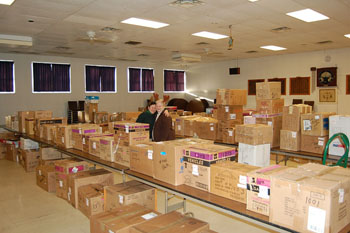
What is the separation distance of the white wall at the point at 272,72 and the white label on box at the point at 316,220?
7962 millimetres

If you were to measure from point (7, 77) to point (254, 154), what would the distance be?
853 cm

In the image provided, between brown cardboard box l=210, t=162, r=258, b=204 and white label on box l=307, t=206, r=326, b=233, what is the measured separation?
0.53m

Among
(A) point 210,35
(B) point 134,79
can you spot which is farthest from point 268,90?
(B) point 134,79

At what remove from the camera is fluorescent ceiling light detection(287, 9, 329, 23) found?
466cm

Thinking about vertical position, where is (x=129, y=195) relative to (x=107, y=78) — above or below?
below

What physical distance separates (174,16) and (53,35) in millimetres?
3067

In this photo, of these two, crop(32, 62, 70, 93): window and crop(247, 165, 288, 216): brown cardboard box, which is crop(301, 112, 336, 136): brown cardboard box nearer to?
crop(247, 165, 288, 216): brown cardboard box

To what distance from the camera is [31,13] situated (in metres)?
4.52

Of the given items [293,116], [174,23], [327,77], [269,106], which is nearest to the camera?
[293,116]

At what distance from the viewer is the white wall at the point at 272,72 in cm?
838

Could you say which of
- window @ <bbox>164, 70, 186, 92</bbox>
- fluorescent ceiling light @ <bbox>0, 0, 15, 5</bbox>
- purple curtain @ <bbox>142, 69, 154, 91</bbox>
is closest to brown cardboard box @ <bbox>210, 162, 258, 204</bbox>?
fluorescent ceiling light @ <bbox>0, 0, 15, 5</bbox>

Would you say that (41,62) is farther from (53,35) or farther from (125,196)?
(125,196)

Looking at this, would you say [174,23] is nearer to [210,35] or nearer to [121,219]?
[210,35]

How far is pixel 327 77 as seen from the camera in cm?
857
